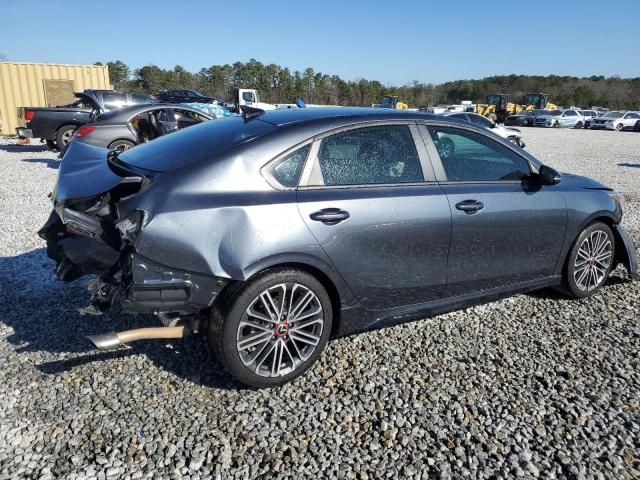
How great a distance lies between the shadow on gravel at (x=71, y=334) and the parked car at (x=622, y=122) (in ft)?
135

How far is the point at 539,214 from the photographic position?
3686mm

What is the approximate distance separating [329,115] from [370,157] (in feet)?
Answer: 1.29

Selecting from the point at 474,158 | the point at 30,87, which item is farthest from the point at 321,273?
the point at 30,87

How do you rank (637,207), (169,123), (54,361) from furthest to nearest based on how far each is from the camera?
1. (169,123)
2. (637,207)
3. (54,361)

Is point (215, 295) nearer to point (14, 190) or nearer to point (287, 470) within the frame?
point (287, 470)

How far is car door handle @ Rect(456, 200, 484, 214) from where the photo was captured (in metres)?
3.31

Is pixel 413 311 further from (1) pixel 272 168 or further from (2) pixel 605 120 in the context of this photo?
(2) pixel 605 120

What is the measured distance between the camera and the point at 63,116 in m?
12.1

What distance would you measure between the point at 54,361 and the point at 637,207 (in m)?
8.94

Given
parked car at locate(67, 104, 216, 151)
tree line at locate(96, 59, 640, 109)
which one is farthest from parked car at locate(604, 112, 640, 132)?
parked car at locate(67, 104, 216, 151)

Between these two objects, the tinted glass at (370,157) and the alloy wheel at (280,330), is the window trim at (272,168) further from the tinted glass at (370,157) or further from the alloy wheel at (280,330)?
the alloy wheel at (280,330)

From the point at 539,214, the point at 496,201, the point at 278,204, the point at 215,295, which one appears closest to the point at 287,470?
the point at 215,295

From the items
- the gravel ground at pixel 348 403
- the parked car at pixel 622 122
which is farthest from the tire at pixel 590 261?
the parked car at pixel 622 122

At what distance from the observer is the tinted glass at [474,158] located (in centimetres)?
342
